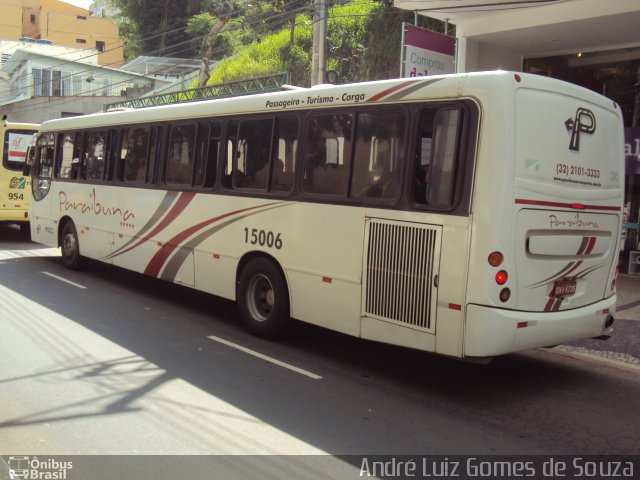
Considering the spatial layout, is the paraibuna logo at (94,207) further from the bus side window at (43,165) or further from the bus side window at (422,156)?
the bus side window at (422,156)

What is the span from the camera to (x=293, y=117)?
678cm

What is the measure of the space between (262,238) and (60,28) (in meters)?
63.0

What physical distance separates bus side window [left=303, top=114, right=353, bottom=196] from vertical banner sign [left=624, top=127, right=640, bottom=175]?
25.6ft

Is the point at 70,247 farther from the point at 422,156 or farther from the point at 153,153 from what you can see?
the point at 422,156

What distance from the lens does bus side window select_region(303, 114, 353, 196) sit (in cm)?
618

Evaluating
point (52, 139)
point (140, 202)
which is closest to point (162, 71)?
point (52, 139)

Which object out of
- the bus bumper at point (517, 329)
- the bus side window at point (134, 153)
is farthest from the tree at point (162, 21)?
the bus bumper at point (517, 329)

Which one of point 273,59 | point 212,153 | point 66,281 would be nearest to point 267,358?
point 212,153

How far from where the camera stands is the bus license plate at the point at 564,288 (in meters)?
5.38

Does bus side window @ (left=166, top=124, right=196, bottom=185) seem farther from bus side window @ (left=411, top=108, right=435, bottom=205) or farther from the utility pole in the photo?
the utility pole

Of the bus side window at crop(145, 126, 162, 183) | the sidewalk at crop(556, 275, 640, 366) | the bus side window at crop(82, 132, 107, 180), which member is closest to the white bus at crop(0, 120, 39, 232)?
the bus side window at crop(82, 132, 107, 180)

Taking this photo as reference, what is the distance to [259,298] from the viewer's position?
24.0 feet

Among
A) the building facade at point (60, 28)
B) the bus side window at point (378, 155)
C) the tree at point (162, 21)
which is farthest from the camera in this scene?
the building facade at point (60, 28)

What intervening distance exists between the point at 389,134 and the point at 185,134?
376cm
